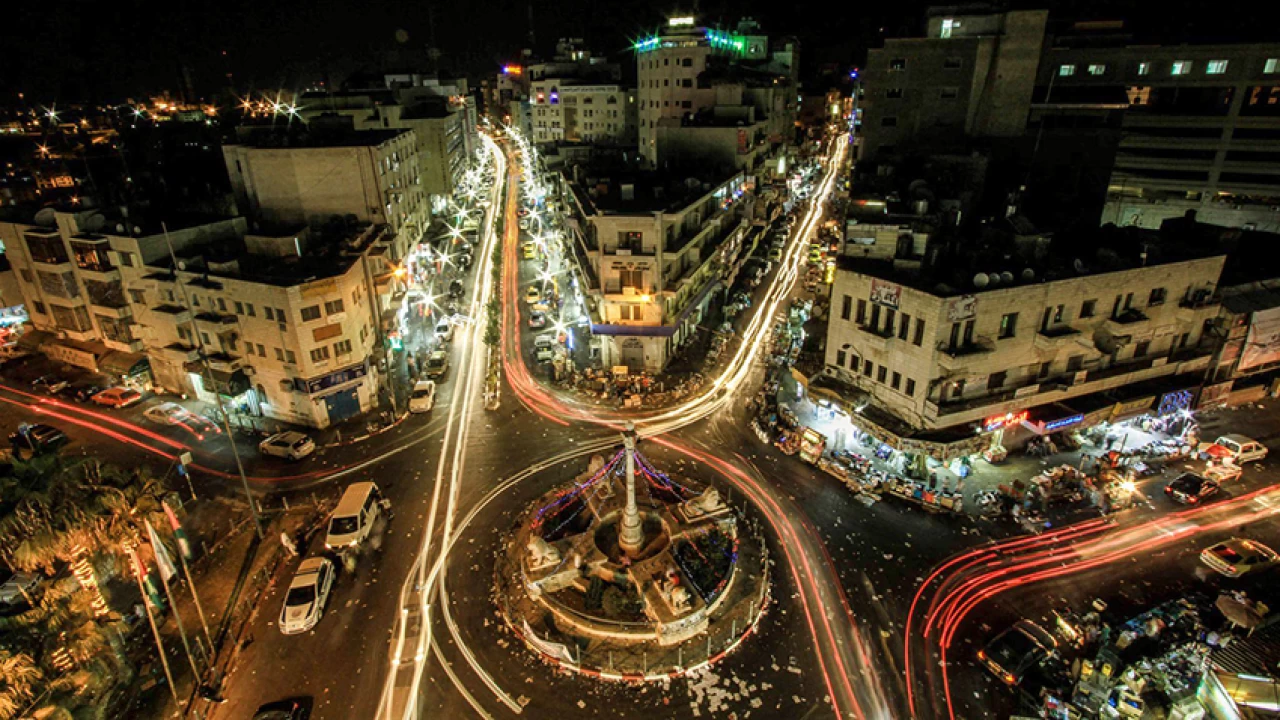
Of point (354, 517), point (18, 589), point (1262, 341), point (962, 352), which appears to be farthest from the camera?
point (1262, 341)

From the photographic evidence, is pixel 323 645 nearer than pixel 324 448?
Yes

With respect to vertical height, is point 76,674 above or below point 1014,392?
below

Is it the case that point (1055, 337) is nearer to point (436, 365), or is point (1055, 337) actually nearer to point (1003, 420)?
point (1003, 420)

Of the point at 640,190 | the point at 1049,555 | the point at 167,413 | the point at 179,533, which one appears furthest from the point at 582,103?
the point at 1049,555

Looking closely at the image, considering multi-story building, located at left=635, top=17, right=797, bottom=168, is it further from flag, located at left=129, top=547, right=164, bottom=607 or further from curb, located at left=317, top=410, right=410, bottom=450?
flag, located at left=129, top=547, right=164, bottom=607

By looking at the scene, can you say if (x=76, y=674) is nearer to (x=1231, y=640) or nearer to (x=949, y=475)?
(x=949, y=475)

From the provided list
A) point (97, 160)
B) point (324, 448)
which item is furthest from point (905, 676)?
point (97, 160)
